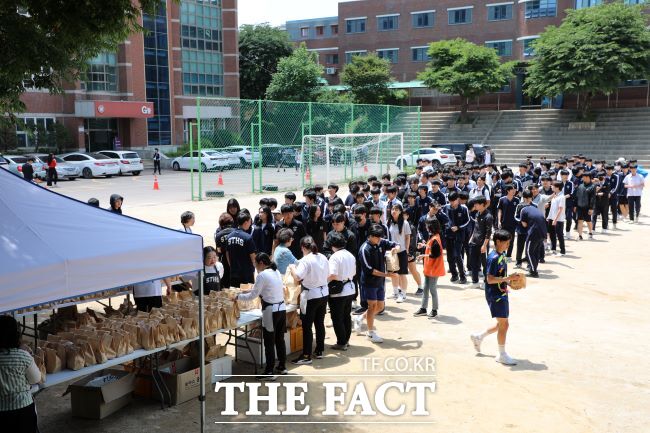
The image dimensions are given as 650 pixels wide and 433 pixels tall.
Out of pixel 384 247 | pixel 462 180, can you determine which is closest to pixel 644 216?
pixel 462 180

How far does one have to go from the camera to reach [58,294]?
5180 millimetres

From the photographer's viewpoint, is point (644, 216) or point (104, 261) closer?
point (104, 261)

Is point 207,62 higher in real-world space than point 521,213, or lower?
higher

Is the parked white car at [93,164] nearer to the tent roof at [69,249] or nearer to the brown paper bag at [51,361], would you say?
the tent roof at [69,249]

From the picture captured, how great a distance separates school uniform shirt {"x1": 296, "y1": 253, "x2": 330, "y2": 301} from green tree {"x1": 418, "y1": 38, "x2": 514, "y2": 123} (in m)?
39.8

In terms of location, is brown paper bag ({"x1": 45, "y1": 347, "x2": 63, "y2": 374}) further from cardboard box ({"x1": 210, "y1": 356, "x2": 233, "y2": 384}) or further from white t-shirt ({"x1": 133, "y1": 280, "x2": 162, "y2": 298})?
white t-shirt ({"x1": 133, "y1": 280, "x2": 162, "y2": 298})

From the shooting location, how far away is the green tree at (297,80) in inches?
1912

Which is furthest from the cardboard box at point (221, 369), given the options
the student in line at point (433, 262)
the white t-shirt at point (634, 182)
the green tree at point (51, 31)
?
the white t-shirt at point (634, 182)

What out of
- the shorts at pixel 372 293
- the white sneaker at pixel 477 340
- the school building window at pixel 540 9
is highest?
the school building window at pixel 540 9

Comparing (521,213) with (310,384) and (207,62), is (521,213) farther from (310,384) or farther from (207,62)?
(207,62)

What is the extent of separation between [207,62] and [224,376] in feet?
155

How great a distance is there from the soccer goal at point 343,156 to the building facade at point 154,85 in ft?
61.4

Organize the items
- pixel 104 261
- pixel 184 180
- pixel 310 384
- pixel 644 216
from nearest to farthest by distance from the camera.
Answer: pixel 104 261 → pixel 310 384 → pixel 644 216 → pixel 184 180

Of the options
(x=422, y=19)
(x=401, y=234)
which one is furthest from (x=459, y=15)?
(x=401, y=234)
